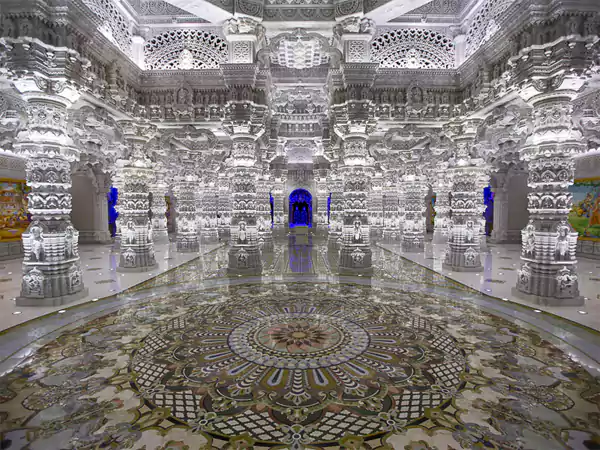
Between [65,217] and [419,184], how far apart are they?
11.7 m

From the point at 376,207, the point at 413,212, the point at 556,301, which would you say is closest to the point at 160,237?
the point at 376,207

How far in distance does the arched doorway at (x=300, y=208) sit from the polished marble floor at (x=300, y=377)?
1941cm

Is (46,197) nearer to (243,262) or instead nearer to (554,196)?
(243,262)

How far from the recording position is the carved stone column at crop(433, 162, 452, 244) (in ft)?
43.1

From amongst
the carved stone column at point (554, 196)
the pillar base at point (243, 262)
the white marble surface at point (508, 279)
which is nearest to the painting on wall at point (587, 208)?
the white marble surface at point (508, 279)

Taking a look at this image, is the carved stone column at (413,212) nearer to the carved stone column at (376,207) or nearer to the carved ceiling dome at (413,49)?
the carved stone column at (376,207)

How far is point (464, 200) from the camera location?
839 cm

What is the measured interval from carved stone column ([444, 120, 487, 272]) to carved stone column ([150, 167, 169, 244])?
41.4 feet

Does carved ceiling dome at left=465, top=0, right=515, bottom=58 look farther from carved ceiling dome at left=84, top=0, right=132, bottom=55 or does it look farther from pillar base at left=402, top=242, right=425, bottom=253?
carved ceiling dome at left=84, top=0, right=132, bottom=55

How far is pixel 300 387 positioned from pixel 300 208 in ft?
74.5

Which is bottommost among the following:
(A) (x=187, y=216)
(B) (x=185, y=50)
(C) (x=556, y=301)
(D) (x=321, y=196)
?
(C) (x=556, y=301)

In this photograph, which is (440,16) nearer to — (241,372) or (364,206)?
(364,206)

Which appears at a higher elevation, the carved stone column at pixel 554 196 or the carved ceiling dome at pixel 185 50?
the carved ceiling dome at pixel 185 50

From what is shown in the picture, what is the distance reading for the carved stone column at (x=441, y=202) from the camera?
13.1 metres
